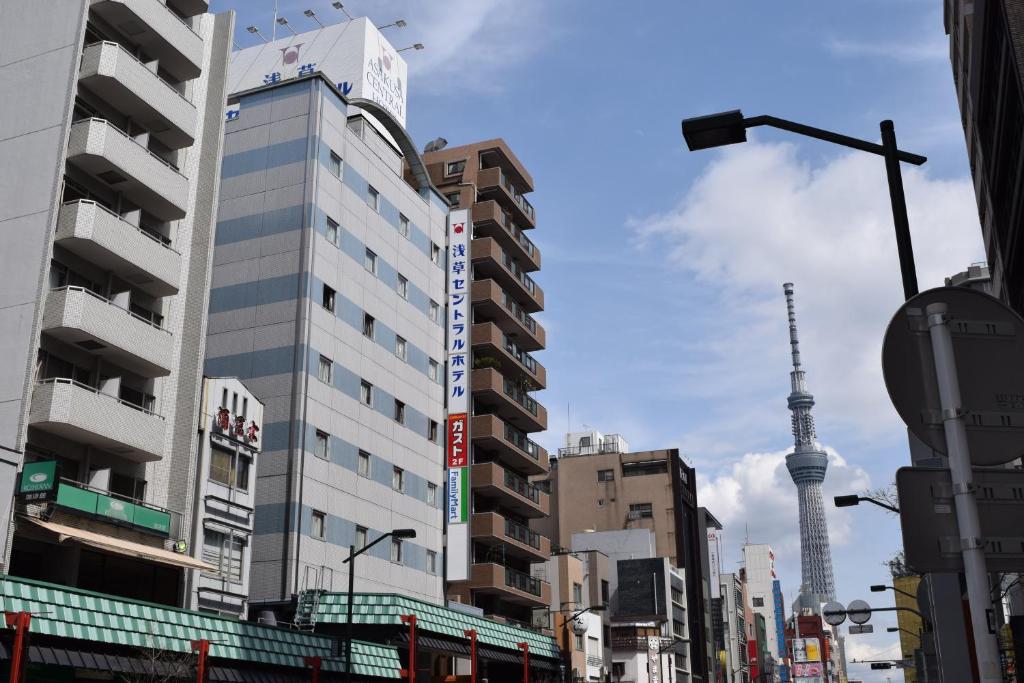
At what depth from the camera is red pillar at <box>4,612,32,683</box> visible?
28422 mm

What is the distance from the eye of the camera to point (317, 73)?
185ft

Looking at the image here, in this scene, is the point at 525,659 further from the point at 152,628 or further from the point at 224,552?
the point at 152,628

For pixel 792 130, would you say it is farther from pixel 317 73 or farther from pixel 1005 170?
pixel 317 73

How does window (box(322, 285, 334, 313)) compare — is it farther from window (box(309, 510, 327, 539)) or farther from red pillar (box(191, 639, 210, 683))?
red pillar (box(191, 639, 210, 683))

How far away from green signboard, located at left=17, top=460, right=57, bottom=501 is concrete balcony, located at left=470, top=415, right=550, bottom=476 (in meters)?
34.6

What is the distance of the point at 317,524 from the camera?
5066 cm

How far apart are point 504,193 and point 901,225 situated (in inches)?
2797

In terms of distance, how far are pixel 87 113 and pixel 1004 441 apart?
133 ft

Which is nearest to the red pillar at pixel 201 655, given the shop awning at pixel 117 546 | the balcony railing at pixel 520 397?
the shop awning at pixel 117 546

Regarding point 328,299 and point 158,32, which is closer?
point 158,32

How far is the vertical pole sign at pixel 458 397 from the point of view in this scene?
203 feet

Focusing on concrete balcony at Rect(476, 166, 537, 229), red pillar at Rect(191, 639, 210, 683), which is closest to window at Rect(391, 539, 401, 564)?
red pillar at Rect(191, 639, 210, 683)

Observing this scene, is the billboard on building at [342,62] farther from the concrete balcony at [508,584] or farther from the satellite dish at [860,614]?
the satellite dish at [860,614]

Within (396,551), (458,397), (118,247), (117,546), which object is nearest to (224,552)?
(117,546)
